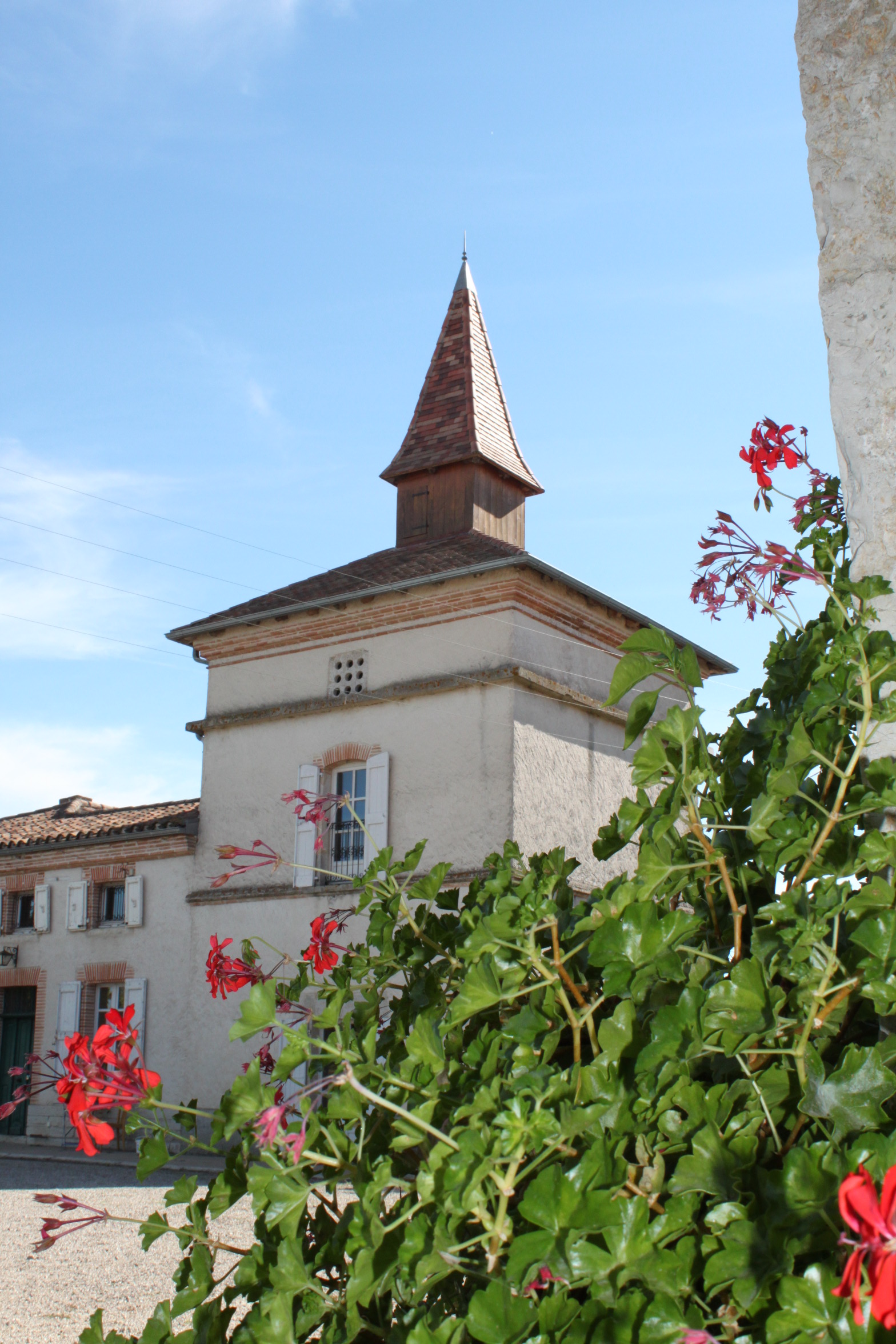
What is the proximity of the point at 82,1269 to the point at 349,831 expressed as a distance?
8.00 meters

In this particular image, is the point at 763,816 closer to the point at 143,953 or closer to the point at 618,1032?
the point at 618,1032

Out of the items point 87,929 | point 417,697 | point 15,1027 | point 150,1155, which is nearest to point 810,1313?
point 150,1155

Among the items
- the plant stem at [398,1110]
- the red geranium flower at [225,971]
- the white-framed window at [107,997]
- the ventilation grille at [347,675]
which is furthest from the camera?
the white-framed window at [107,997]

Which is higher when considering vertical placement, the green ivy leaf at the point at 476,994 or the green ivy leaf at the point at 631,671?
the green ivy leaf at the point at 631,671

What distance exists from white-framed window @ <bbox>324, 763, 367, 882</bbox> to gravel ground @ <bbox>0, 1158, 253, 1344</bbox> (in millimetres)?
4748

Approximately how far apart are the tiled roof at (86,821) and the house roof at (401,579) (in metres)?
2.93

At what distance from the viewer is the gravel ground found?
5.98 meters

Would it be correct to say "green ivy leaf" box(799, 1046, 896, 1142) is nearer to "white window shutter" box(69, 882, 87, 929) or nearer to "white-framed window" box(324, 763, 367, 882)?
"white-framed window" box(324, 763, 367, 882)

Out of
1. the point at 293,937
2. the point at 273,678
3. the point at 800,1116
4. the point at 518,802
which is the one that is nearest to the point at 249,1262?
the point at 800,1116

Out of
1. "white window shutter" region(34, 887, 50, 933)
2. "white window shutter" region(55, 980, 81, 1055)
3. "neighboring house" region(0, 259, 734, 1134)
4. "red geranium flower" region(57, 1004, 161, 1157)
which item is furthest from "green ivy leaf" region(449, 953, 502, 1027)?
"white window shutter" region(34, 887, 50, 933)

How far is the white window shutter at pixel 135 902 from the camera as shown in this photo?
1694cm

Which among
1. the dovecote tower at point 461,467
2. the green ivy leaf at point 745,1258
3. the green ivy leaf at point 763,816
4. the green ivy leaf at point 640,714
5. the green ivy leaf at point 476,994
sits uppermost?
the dovecote tower at point 461,467

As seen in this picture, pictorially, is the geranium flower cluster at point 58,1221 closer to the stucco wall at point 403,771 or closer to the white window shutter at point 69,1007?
the stucco wall at point 403,771

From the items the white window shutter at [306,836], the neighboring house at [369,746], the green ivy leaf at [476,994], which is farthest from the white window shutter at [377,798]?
the green ivy leaf at [476,994]
